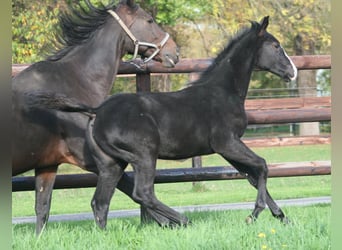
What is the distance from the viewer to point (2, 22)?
124cm

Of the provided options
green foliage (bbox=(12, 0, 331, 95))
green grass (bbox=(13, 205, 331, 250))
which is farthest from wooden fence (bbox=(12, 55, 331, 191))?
green foliage (bbox=(12, 0, 331, 95))

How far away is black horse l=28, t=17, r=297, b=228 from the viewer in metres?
5.15

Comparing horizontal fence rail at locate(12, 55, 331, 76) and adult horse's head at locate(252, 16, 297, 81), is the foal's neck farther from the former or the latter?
horizontal fence rail at locate(12, 55, 331, 76)

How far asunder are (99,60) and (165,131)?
1167 mm

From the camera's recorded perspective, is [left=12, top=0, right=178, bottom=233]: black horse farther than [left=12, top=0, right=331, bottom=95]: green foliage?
No

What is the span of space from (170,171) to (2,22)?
5.77 meters

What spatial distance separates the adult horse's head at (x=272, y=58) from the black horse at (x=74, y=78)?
2.98ft

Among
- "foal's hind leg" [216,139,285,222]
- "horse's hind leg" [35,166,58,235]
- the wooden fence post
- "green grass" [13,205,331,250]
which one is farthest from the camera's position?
the wooden fence post

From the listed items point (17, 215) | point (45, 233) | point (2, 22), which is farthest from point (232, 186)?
point (2, 22)

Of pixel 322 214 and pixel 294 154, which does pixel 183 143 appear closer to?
pixel 322 214

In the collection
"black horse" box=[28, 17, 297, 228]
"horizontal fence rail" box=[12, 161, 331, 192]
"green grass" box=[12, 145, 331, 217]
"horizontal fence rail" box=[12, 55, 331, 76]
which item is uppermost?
"horizontal fence rail" box=[12, 55, 331, 76]

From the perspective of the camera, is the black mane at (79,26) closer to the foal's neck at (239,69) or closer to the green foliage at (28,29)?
the foal's neck at (239,69)

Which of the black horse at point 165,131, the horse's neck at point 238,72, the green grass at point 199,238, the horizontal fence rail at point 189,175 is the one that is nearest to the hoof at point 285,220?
the black horse at point 165,131

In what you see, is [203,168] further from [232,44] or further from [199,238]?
[199,238]
